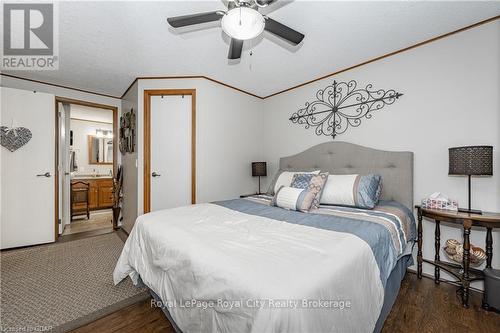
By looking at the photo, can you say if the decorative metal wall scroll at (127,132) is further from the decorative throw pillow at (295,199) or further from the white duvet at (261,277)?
the decorative throw pillow at (295,199)

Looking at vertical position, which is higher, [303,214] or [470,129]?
[470,129]

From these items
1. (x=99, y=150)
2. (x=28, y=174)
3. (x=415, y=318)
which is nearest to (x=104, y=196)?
(x=99, y=150)

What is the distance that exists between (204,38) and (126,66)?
4.16ft

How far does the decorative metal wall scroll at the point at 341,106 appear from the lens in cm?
254

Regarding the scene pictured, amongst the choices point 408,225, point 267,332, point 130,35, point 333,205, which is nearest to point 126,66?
→ point 130,35

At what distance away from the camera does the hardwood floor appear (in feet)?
4.81

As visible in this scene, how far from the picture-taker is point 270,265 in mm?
894

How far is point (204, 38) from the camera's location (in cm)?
217

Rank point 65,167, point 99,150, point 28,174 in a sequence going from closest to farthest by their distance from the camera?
point 28,174
point 65,167
point 99,150

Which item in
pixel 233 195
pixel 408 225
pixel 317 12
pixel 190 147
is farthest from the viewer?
pixel 233 195

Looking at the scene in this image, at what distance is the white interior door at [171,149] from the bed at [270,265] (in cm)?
130

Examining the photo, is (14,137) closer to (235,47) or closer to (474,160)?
(235,47)

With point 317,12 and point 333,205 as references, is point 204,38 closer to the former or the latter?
point 317,12

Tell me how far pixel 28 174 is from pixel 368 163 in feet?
15.1
